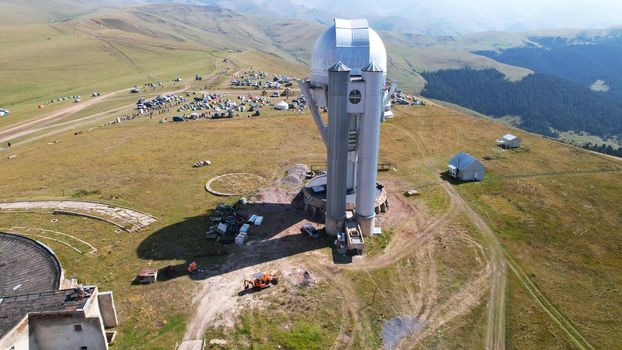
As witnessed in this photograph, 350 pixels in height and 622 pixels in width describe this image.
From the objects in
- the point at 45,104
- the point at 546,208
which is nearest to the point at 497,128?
the point at 546,208

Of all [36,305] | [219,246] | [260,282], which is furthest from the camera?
[219,246]

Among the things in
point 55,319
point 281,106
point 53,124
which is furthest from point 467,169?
point 53,124

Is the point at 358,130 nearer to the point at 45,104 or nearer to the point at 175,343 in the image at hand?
the point at 175,343

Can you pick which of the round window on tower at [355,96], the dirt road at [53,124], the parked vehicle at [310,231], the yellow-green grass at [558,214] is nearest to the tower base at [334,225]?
the parked vehicle at [310,231]

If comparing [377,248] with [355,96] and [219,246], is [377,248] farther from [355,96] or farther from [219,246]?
[219,246]

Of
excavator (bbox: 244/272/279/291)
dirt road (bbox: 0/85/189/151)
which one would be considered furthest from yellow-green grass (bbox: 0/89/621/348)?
dirt road (bbox: 0/85/189/151)

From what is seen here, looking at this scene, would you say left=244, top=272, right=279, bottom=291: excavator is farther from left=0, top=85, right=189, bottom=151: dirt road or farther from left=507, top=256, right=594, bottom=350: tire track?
left=0, top=85, right=189, bottom=151: dirt road
